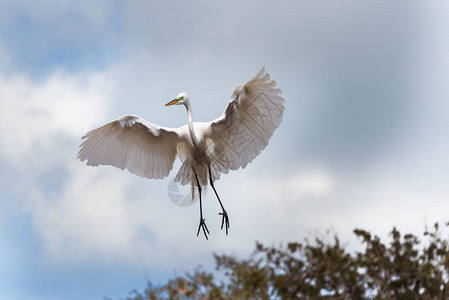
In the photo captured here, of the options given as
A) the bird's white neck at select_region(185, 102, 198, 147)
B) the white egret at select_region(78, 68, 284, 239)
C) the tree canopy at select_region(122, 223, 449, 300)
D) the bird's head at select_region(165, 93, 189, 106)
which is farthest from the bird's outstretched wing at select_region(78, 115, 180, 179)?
the tree canopy at select_region(122, 223, 449, 300)

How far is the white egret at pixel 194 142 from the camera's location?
36.9 feet

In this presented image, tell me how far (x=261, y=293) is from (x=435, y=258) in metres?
3.15

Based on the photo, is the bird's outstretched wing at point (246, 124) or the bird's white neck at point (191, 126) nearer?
the bird's outstretched wing at point (246, 124)

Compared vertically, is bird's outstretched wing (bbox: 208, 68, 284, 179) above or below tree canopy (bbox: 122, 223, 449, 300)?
above

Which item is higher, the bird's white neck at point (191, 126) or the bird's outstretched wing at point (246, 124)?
the bird's white neck at point (191, 126)

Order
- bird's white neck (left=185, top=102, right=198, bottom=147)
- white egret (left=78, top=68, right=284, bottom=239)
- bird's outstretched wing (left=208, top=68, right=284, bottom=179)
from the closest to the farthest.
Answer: bird's outstretched wing (left=208, top=68, right=284, bottom=179) → white egret (left=78, top=68, right=284, bottom=239) → bird's white neck (left=185, top=102, right=198, bottom=147)

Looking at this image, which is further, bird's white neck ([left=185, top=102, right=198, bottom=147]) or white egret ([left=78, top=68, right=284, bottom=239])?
bird's white neck ([left=185, top=102, right=198, bottom=147])

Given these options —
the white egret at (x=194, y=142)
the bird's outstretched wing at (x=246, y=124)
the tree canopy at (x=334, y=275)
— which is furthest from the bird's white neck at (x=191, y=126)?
the tree canopy at (x=334, y=275)

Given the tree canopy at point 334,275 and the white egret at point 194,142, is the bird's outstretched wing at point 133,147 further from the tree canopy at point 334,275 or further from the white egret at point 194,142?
the tree canopy at point 334,275

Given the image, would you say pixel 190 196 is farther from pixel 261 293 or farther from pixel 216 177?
pixel 261 293

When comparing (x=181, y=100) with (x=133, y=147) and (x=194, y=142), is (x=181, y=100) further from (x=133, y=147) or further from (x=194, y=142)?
(x=133, y=147)

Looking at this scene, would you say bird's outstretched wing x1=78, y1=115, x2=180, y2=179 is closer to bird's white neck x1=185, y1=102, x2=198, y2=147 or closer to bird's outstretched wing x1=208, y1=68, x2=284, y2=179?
bird's white neck x1=185, y1=102, x2=198, y2=147

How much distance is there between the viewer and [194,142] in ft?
38.1

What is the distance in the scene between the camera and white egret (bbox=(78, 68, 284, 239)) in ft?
36.9
